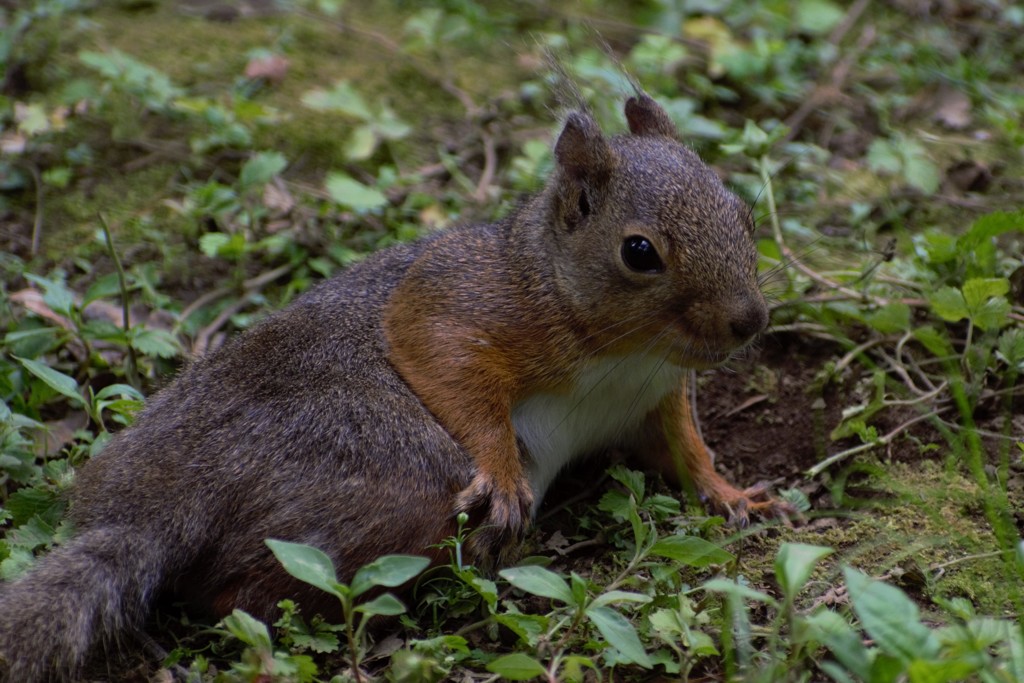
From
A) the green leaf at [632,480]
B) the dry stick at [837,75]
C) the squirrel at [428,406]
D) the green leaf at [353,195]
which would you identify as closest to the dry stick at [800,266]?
the squirrel at [428,406]

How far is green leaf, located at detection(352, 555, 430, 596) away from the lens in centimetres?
308

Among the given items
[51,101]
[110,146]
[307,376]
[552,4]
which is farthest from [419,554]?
[552,4]

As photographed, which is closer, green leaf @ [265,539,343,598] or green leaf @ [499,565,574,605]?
green leaf @ [265,539,343,598]

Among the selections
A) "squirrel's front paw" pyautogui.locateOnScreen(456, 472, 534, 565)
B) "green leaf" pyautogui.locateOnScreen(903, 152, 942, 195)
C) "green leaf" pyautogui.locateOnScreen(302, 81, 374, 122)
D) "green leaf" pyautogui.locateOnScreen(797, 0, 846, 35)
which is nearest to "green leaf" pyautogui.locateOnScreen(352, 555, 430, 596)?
"squirrel's front paw" pyautogui.locateOnScreen(456, 472, 534, 565)

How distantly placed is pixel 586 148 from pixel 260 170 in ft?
7.33

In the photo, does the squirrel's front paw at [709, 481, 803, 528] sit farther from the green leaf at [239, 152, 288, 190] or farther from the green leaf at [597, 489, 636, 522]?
the green leaf at [239, 152, 288, 190]

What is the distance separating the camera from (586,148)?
4.36 meters

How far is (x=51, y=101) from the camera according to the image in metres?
6.90

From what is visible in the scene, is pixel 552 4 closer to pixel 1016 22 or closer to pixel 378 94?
pixel 378 94

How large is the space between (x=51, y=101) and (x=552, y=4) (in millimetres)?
3664

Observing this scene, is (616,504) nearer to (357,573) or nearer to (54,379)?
(357,573)

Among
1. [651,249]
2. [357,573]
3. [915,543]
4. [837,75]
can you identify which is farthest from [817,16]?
[357,573]

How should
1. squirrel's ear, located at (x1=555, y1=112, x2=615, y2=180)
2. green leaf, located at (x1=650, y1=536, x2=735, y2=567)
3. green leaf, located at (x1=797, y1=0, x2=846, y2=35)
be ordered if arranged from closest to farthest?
green leaf, located at (x1=650, y1=536, x2=735, y2=567)
squirrel's ear, located at (x1=555, y1=112, x2=615, y2=180)
green leaf, located at (x1=797, y1=0, x2=846, y2=35)

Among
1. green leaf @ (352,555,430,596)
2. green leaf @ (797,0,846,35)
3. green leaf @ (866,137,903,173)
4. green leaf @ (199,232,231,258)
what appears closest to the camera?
green leaf @ (352,555,430,596)
